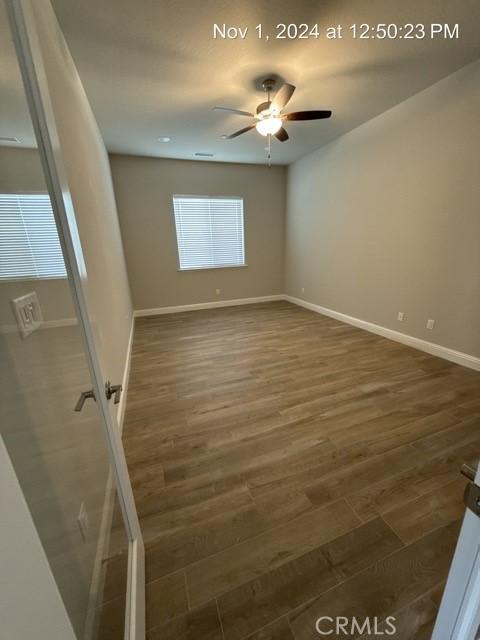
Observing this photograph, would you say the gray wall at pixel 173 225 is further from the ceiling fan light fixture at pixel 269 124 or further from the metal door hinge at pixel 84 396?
the metal door hinge at pixel 84 396

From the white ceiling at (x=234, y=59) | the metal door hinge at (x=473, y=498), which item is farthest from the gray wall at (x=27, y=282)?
the metal door hinge at (x=473, y=498)

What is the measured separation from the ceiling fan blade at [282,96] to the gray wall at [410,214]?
1664 millimetres

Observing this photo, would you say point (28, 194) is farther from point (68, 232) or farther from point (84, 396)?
point (84, 396)

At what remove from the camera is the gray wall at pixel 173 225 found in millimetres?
4562

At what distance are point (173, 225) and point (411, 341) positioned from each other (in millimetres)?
4359

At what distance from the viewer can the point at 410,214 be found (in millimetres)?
3068

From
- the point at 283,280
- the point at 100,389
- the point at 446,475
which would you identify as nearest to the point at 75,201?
the point at 100,389

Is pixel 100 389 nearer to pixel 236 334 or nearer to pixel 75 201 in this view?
pixel 75 201

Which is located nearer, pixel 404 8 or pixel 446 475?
pixel 446 475

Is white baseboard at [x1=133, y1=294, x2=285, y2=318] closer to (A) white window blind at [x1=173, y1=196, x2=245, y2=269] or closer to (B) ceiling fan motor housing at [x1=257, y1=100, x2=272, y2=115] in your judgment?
(A) white window blind at [x1=173, y1=196, x2=245, y2=269]

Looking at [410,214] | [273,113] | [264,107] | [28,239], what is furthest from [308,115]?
[28,239]

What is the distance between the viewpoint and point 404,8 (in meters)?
1.69

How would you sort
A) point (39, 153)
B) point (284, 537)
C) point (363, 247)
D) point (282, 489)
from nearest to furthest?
point (39, 153) → point (284, 537) → point (282, 489) → point (363, 247)

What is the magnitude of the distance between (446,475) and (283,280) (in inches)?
189
